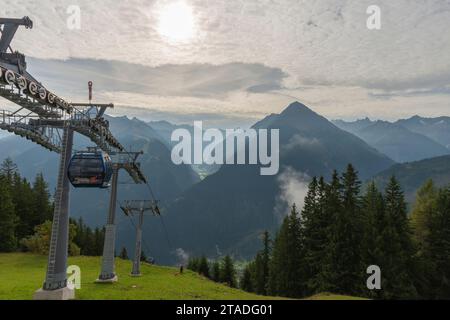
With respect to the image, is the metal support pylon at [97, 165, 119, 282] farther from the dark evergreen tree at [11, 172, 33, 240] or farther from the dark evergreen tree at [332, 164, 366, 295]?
the dark evergreen tree at [11, 172, 33, 240]

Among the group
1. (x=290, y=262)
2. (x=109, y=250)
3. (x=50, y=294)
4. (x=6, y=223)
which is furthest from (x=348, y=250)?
(x=6, y=223)

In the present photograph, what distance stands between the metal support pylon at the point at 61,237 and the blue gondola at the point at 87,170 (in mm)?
814

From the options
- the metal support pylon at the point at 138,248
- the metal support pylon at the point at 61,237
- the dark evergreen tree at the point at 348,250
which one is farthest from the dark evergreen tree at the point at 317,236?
the metal support pylon at the point at 61,237

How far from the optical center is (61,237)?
28891 mm

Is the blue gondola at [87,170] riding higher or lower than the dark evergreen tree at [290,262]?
higher

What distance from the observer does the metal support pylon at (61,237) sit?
28.0 m

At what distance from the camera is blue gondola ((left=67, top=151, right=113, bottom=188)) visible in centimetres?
2859

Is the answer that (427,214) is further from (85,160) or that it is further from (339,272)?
(85,160)

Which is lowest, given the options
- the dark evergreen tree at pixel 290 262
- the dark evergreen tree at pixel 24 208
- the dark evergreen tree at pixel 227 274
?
the dark evergreen tree at pixel 227 274

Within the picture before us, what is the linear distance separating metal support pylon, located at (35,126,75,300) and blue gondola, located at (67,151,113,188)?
81 cm

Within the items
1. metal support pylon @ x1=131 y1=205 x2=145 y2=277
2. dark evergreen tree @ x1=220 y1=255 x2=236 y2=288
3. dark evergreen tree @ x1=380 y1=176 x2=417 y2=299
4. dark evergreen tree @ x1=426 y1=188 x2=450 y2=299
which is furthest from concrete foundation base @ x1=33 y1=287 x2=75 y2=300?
dark evergreen tree @ x1=220 y1=255 x2=236 y2=288

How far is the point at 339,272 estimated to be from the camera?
4881cm

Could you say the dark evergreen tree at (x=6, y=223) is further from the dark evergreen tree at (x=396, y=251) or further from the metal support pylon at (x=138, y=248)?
the dark evergreen tree at (x=396, y=251)

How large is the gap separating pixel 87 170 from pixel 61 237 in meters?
5.53
